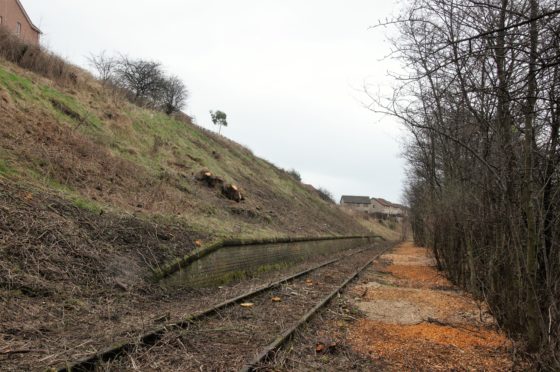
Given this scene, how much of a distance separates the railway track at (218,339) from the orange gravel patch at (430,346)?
1187 millimetres

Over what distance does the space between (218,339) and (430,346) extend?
3.20 m

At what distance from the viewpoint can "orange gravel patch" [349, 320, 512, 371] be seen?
20.3 feet

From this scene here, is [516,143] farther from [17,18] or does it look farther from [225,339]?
[17,18]

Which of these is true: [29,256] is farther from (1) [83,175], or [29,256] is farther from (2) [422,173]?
(2) [422,173]

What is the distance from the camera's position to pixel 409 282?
15852 millimetres

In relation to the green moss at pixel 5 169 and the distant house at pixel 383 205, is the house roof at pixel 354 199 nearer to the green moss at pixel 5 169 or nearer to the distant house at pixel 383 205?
the distant house at pixel 383 205

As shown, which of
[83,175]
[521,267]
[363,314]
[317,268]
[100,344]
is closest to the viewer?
[100,344]

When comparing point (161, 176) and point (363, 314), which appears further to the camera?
point (161, 176)

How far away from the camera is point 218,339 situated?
6.64m

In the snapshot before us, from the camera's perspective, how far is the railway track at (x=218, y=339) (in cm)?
532

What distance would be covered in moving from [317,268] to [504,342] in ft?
35.5

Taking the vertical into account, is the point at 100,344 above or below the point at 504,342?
below

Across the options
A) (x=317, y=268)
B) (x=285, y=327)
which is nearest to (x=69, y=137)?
(x=317, y=268)

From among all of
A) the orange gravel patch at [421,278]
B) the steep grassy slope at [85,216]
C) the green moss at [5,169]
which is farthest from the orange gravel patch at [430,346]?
the green moss at [5,169]
